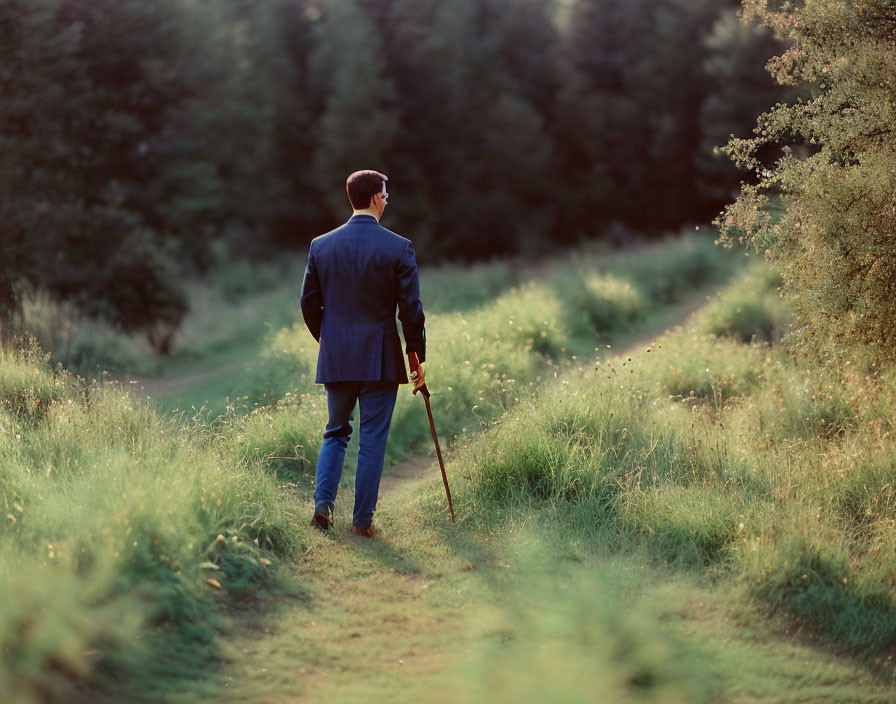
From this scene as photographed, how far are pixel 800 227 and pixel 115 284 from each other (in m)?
11.6

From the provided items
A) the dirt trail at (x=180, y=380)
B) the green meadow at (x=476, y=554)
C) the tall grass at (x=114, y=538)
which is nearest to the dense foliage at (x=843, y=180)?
the green meadow at (x=476, y=554)

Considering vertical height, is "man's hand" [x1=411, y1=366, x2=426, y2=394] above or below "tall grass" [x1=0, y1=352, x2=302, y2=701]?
above

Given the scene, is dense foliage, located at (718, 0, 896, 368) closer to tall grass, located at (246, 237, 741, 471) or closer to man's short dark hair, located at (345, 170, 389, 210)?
tall grass, located at (246, 237, 741, 471)

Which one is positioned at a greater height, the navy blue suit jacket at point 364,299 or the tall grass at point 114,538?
the navy blue suit jacket at point 364,299

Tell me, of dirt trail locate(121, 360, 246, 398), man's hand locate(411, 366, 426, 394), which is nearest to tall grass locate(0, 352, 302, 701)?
man's hand locate(411, 366, 426, 394)

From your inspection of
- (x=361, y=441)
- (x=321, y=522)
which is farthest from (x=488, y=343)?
(x=321, y=522)

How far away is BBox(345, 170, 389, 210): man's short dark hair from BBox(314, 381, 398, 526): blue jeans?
1.16 m

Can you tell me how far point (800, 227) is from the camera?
6211mm

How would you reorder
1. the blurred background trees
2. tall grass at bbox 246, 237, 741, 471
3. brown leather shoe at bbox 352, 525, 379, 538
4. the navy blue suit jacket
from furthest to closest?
the blurred background trees → tall grass at bbox 246, 237, 741, 471 → brown leather shoe at bbox 352, 525, 379, 538 → the navy blue suit jacket

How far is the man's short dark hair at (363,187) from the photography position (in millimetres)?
5270

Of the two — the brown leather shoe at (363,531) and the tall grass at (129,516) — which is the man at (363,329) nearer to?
the brown leather shoe at (363,531)

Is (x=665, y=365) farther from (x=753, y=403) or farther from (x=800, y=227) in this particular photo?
(x=800, y=227)

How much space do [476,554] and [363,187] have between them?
2.40 m

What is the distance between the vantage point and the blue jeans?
17.3ft
